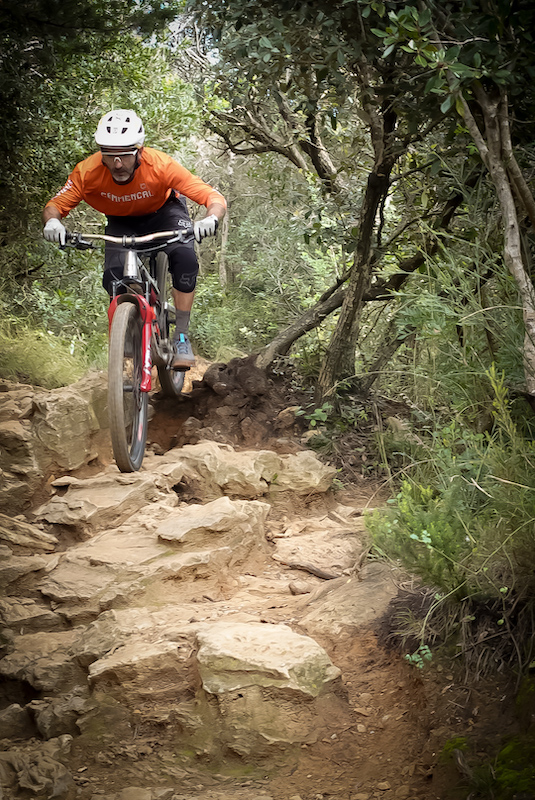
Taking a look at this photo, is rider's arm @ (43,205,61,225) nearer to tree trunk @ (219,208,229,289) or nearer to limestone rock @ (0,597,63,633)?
limestone rock @ (0,597,63,633)

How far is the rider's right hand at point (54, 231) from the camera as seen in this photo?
4.46 m

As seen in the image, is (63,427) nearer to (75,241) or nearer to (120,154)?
(75,241)

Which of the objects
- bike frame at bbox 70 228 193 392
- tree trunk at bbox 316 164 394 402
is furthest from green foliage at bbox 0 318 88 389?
tree trunk at bbox 316 164 394 402

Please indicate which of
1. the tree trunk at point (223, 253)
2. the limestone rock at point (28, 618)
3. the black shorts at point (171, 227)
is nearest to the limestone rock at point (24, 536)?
the limestone rock at point (28, 618)

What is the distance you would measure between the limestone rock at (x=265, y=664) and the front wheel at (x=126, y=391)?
1.70m

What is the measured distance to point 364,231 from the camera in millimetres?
5684

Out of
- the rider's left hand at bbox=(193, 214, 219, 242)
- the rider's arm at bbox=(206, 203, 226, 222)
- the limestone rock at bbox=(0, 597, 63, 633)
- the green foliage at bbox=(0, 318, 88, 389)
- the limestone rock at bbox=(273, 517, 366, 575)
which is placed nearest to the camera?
the limestone rock at bbox=(0, 597, 63, 633)

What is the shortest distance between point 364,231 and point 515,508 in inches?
142

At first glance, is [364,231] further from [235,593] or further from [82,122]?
[82,122]

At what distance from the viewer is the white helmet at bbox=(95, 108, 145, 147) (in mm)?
4297

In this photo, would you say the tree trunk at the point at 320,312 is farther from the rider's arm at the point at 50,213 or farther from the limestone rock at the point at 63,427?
the rider's arm at the point at 50,213

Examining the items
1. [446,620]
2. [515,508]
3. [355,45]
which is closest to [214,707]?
[446,620]

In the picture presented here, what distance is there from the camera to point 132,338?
4.75m

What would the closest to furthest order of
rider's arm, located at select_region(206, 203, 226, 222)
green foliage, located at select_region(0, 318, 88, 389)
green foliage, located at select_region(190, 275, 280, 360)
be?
rider's arm, located at select_region(206, 203, 226, 222) < green foliage, located at select_region(0, 318, 88, 389) < green foliage, located at select_region(190, 275, 280, 360)
